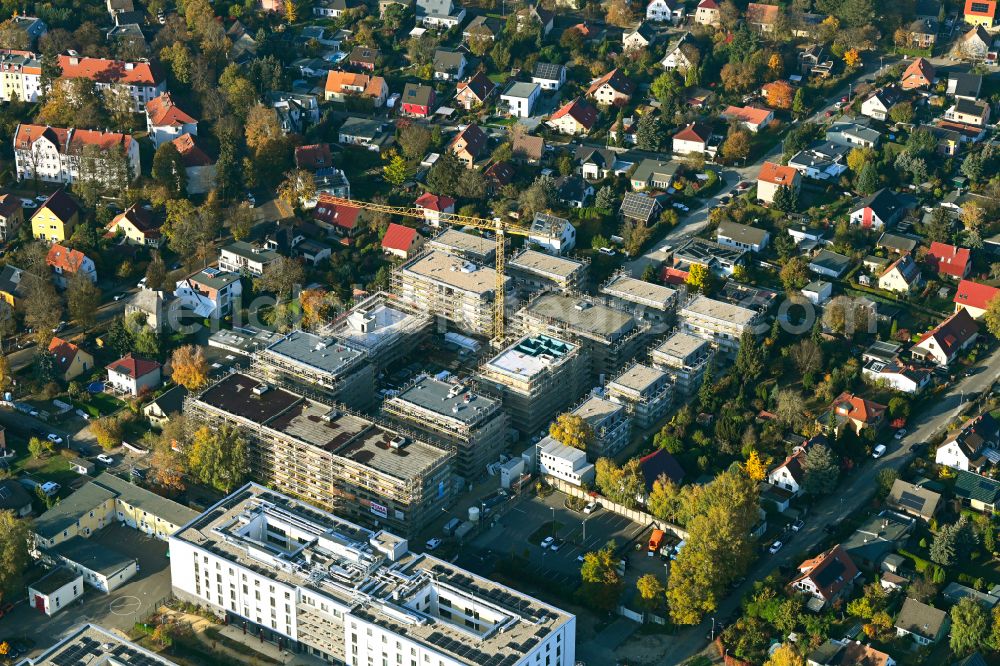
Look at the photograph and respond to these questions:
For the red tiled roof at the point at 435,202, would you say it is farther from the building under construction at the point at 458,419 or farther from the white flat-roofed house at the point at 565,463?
the white flat-roofed house at the point at 565,463

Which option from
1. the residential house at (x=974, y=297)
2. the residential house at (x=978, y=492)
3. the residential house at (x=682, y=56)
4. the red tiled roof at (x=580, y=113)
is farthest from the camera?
the residential house at (x=682, y=56)

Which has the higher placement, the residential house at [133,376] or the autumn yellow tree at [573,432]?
the autumn yellow tree at [573,432]

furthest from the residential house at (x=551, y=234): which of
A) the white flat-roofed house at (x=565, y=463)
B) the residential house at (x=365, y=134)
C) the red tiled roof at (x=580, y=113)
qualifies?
the white flat-roofed house at (x=565, y=463)

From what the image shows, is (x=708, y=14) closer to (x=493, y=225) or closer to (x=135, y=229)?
(x=493, y=225)

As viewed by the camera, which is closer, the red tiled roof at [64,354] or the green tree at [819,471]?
the green tree at [819,471]

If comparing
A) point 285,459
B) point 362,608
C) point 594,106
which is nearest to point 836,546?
point 362,608

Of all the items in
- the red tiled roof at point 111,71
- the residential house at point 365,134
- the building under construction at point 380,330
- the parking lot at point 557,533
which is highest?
the red tiled roof at point 111,71

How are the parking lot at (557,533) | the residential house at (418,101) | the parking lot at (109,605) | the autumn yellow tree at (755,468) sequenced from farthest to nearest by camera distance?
the residential house at (418,101) < the autumn yellow tree at (755,468) < the parking lot at (557,533) < the parking lot at (109,605)
